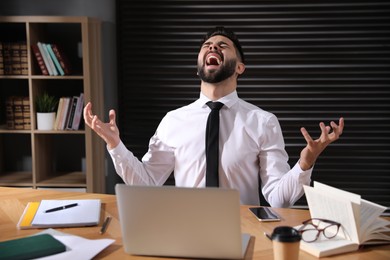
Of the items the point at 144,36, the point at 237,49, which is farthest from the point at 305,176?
the point at 144,36

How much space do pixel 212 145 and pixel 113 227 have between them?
707 mm

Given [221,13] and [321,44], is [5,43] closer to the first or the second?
[221,13]

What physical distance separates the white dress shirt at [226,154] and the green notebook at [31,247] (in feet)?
2.28

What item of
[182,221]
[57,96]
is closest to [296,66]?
[57,96]

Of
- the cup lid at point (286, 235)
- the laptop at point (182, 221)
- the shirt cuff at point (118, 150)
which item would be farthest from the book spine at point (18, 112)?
the cup lid at point (286, 235)

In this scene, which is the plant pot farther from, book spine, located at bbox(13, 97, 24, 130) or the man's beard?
the man's beard

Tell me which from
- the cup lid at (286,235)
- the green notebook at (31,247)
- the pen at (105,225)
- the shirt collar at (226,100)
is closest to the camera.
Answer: the cup lid at (286,235)

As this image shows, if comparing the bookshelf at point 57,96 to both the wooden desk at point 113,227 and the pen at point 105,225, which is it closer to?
the wooden desk at point 113,227

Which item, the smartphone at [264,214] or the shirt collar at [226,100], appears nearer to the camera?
the smartphone at [264,214]

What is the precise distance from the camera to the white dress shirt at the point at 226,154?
223 cm

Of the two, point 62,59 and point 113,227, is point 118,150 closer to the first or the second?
point 113,227

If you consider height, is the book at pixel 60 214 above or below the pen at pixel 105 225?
above

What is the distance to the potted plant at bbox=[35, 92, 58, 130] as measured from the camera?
3438mm

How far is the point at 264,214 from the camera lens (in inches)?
68.9
